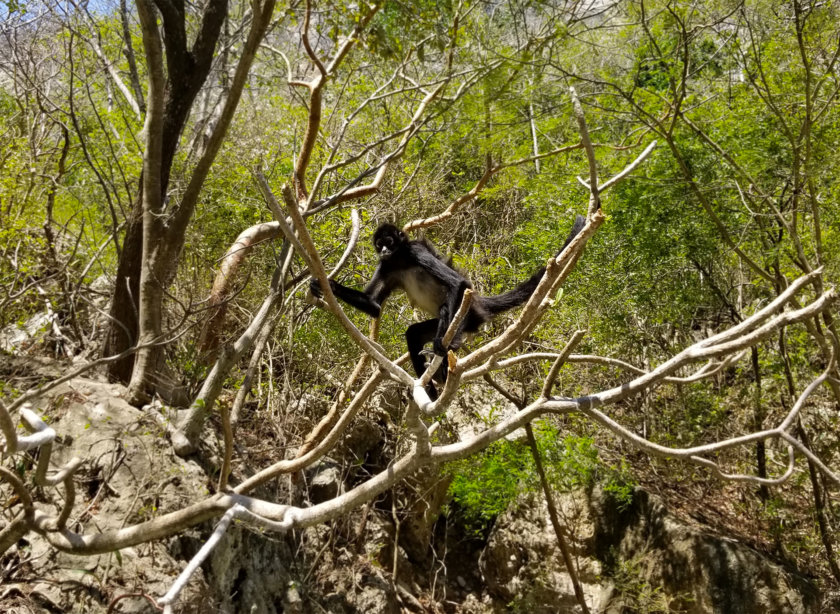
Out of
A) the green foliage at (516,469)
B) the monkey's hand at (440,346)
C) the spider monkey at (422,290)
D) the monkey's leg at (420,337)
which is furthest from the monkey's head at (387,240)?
the green foliage at (516,469)

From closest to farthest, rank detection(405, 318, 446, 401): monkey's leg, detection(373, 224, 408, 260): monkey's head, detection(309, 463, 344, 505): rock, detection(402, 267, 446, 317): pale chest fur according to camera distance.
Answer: detection(405, 318, 446, 401): monkey's leg, detection(373, 224, 408, 260): monkey's head, detection(402, 267, 446, 317): pale chest fur, detection(309, 463, 344, 505): rock

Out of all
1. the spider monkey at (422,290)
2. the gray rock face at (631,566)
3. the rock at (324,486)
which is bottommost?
the rock at (324,486)

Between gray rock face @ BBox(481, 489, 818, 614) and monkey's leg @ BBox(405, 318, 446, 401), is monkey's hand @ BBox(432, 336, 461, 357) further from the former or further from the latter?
gray rock face @ BBox(481, 489, 818, 614)

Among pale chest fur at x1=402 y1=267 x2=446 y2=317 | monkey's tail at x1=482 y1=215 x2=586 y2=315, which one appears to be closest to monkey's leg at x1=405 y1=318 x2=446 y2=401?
pale chest fur at x1=402 y1=267 x2=446 y2=317

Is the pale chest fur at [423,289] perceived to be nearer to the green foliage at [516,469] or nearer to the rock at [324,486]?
the green foliage at [516,469]

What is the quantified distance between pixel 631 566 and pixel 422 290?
14.3 feet

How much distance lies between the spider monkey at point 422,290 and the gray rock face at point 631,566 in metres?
3.71

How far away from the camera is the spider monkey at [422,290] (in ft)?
17.3

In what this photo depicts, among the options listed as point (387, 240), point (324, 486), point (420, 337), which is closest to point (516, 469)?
point (324, 486)

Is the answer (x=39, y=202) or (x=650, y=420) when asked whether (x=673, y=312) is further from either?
(x=39, y=202)

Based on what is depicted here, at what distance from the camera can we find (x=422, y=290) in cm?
597

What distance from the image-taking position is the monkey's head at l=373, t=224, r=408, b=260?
5684 millimetres

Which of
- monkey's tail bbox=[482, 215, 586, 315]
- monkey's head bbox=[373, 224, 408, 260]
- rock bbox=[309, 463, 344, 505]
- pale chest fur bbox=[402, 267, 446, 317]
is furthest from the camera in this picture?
rock bbox=[309, 463, 344, 505]

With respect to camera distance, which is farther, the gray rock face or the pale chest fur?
the gray rock face
